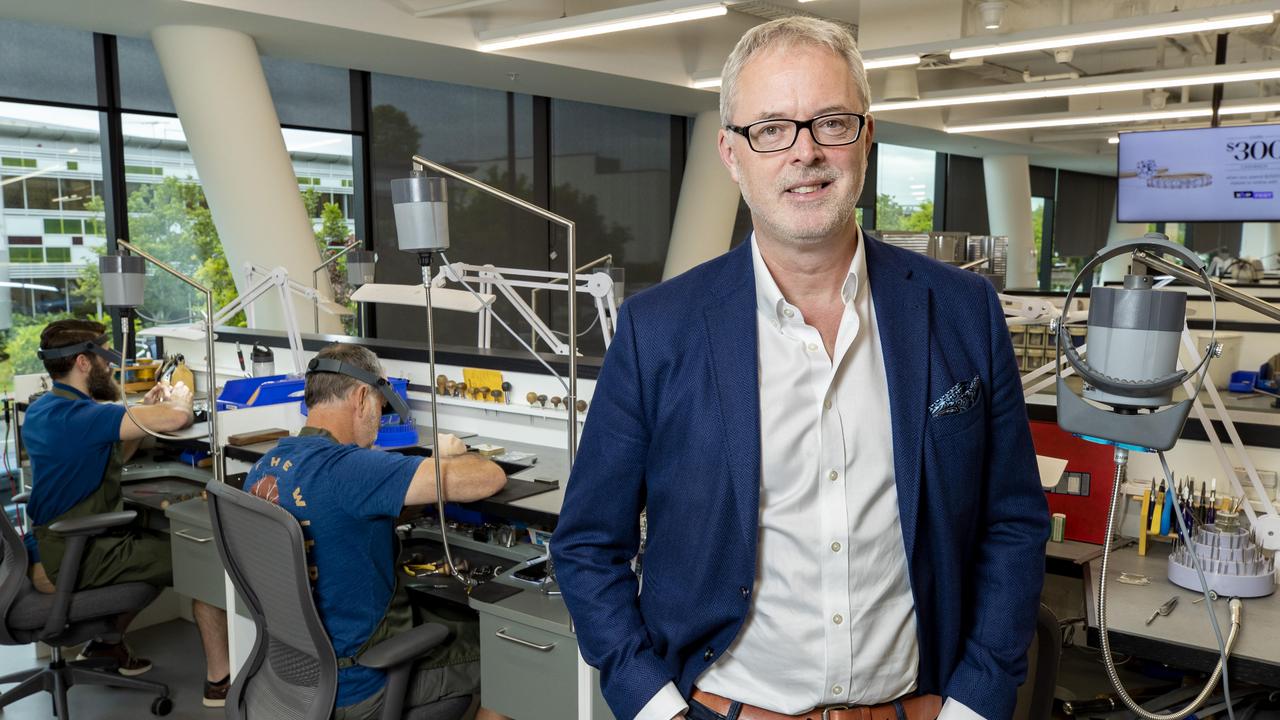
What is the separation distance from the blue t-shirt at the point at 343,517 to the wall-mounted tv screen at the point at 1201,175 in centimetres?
604

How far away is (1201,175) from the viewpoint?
6.44 metres

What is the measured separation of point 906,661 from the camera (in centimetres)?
119

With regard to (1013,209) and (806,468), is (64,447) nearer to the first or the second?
(806,468)

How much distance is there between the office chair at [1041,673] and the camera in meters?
1.81

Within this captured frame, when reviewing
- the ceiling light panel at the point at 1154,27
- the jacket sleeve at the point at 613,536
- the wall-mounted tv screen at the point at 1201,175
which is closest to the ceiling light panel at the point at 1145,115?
the wall-mounted tv screen at the point at 1201,175

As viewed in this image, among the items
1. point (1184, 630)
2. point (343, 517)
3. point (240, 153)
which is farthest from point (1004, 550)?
point (240, 153)

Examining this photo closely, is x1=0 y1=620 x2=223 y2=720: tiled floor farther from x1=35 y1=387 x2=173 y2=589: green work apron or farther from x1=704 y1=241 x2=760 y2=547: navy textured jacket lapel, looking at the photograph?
x1=704 y1=241 x2=760 y2=547: navy textured jacket lapel

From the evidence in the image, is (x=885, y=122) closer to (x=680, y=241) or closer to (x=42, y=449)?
(x=680, y=241)

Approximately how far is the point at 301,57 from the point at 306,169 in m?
0.95

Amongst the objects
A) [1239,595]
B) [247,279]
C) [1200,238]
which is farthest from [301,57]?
[1200,238]

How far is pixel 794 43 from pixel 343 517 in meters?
1.52

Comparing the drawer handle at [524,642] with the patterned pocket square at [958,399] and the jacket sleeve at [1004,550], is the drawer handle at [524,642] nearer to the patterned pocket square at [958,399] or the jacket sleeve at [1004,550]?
the jacket sleeve at [1004,550]

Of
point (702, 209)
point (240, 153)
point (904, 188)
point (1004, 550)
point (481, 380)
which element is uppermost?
point (904, 188)

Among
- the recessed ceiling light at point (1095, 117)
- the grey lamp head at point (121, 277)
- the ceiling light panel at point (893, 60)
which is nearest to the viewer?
the grey lamp head at point (121, 277)
